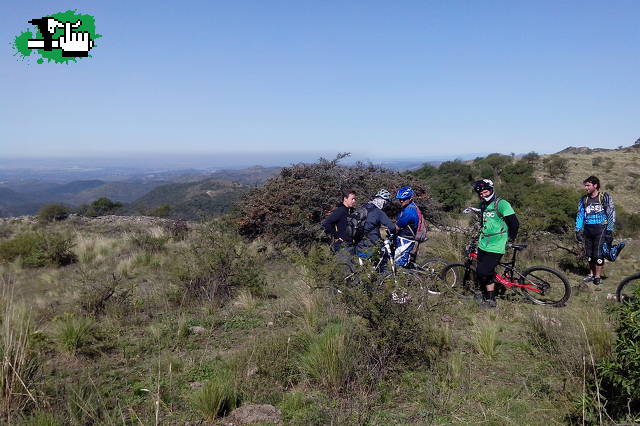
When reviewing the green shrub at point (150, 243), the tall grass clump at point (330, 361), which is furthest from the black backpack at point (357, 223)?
the green shrub at point (150, 243)

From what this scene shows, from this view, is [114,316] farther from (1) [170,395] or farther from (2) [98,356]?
(1) [170,395]

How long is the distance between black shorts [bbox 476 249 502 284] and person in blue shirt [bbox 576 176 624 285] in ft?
8.03

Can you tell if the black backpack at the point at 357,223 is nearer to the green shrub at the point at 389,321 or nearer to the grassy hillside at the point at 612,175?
the green shrub at the point at 389,321

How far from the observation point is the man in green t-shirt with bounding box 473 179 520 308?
18.9ft

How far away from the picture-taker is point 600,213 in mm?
7062

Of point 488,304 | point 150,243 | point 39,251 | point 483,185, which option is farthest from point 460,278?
point 39,251

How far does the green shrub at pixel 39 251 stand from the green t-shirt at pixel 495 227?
1096cm

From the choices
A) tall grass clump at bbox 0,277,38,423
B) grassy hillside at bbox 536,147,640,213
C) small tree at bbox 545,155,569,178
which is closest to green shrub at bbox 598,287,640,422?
tall grass clump at bbox 0,277,38,423

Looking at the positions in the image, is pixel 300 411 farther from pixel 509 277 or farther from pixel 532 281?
pixel 532 281

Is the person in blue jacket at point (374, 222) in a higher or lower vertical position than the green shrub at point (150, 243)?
higher

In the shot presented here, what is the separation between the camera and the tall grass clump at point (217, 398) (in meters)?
3.31

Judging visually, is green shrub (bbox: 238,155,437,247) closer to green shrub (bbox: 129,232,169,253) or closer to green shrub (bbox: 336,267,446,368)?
green shrub (bbox: 129,232,169,253)

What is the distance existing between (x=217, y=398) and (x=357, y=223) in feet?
11.4

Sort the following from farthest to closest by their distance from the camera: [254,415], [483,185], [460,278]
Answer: [460,278], [483,185], [254,415]
